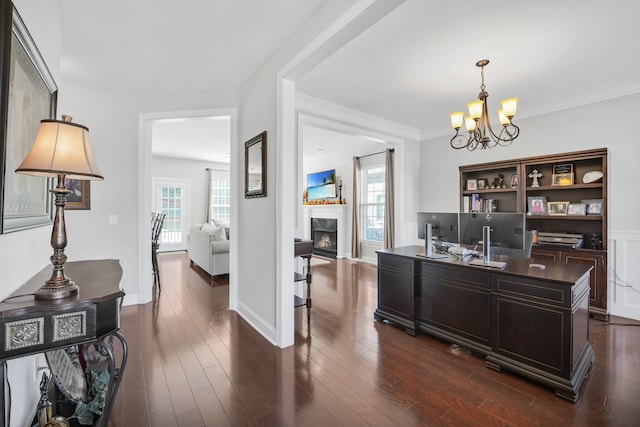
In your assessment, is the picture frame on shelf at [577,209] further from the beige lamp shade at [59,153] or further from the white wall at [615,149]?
the beige lamp shade at [59,153]

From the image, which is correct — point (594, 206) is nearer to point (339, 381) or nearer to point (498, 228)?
point (498, 228)

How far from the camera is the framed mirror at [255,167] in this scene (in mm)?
2820

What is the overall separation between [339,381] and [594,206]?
149 inches

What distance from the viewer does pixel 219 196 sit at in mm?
8773

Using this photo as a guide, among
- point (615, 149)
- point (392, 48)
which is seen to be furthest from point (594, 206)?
point (392, 48)

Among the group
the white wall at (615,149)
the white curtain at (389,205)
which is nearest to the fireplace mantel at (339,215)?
the white curtain at (389,205)

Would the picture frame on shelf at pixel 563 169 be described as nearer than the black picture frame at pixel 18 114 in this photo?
No

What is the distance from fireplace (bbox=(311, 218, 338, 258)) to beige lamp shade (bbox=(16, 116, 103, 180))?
6266mm

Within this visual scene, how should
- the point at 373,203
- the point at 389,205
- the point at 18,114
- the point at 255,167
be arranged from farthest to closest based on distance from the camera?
the point at 373,203 < the point at 389,205 < the point at 255,167 < the point at 18,114

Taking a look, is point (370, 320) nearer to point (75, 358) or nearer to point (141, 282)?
point (75, 358)

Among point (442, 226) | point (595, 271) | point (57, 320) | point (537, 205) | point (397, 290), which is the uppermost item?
point (537, 205)

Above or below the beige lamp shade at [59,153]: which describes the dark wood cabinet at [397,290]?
below

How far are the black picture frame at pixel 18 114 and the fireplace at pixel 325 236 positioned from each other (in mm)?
6070

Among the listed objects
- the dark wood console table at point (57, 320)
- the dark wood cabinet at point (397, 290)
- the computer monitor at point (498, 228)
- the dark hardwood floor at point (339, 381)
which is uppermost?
the computer monitor at point (498, 228)
